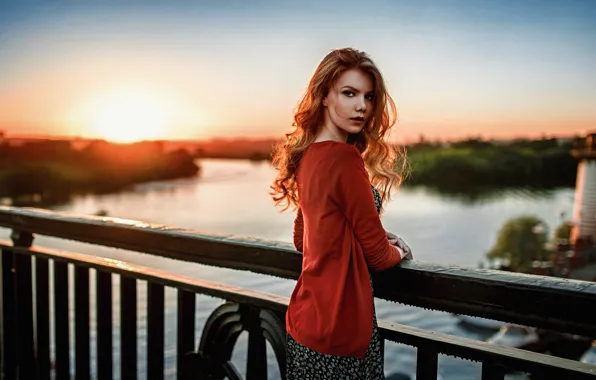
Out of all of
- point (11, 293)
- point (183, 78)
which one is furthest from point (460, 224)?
point (11, 293)

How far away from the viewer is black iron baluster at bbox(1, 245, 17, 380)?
7.23ft

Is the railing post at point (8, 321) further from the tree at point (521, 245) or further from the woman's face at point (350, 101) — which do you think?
the tree at point (521, 245)

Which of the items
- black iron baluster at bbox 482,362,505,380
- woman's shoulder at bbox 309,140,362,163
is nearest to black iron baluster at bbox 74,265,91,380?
woman's shoulder at bbox 309,140,362,163

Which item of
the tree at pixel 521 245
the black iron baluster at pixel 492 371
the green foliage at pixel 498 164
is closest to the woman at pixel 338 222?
the black iron baluster at pixel 492 371

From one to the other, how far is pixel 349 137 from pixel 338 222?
0.95 feet

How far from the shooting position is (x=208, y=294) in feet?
5.16

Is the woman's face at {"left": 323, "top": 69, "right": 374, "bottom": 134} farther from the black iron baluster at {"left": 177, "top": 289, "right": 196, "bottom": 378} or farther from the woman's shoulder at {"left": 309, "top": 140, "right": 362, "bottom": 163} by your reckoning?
the black iron baluster at {"left": 177, "top": 289, "right": 196, "bottom": 378}

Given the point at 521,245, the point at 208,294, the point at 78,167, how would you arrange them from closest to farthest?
Answer: the point at 208,294
the point at 78,167
the point at 521,245

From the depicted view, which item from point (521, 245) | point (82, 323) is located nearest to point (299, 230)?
point (82, 323)

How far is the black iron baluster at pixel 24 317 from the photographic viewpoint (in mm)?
2150

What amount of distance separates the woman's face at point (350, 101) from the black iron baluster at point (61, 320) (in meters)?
1.14

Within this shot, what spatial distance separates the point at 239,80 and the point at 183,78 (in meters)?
3.45

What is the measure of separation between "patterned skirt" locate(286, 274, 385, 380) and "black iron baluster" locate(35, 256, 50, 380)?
1183 millimetres

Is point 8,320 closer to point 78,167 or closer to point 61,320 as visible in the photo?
point 61,320
